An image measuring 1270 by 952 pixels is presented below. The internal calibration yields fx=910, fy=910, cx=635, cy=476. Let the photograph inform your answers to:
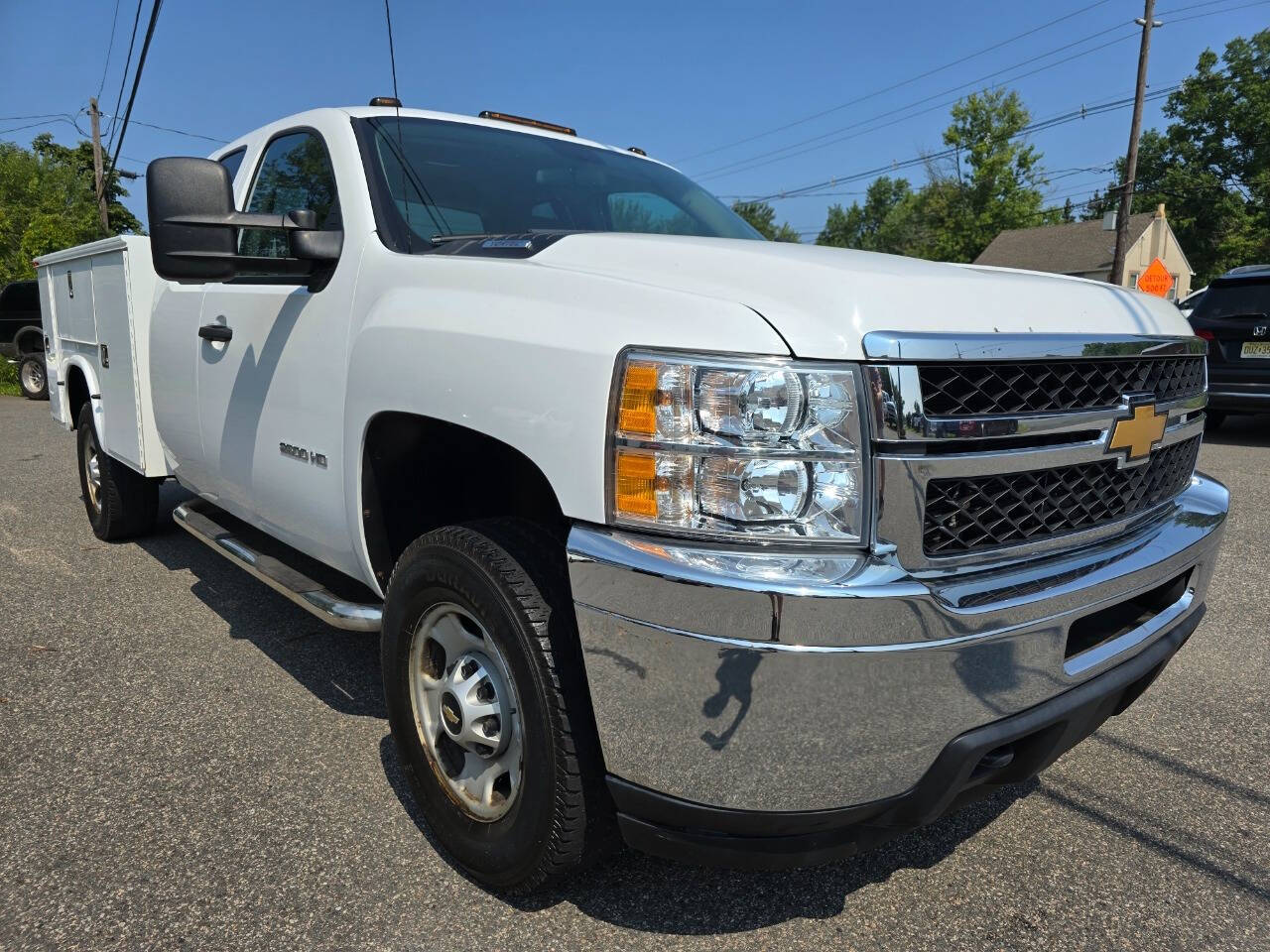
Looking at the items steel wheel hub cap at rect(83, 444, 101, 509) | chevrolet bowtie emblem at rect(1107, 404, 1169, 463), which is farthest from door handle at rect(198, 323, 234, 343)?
chevrolet bowtie emblem at rect(1107, 404, 1169, 463)

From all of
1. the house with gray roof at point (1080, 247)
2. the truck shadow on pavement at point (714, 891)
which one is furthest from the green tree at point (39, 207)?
the house with gray roof at point (1080, 247)

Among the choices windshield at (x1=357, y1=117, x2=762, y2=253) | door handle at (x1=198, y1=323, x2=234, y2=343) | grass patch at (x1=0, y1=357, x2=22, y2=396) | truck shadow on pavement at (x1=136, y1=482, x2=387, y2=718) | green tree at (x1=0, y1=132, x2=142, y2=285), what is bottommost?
truck shadow on pavement at (x1=136, y1=482, x2=387, y2=718)

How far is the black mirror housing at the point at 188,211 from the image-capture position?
7.88ft

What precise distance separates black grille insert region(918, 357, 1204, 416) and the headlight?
0.60 ft

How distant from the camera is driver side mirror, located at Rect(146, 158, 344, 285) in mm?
2398

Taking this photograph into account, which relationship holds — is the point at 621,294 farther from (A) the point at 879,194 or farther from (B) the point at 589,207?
(A) the point at 879,194

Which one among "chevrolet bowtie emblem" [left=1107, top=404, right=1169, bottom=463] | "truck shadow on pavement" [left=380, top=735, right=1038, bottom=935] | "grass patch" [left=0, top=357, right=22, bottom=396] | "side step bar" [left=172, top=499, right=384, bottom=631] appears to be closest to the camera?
"chevrolet bowtie emblem" [left=1107, top=404, right=1169, bottom=463]

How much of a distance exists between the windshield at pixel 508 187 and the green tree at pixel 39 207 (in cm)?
1506

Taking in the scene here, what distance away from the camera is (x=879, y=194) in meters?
95.7

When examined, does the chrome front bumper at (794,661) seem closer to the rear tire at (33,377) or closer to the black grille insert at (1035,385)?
the black grille insert at (1035,385)

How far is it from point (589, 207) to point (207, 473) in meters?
1.89

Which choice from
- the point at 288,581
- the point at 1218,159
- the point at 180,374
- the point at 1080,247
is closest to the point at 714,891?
the point at 288,581

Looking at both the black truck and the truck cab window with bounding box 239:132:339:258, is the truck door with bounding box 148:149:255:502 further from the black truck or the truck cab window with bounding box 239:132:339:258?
the black truck

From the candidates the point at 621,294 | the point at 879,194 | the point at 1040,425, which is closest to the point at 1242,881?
the point at 1040,425
